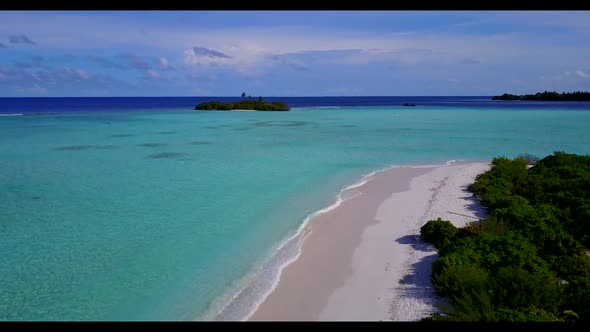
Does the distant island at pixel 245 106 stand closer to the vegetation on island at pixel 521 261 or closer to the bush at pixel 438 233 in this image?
the vegetation on island at pixel 521 261

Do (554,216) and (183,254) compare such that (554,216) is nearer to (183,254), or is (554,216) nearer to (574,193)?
(574,193)

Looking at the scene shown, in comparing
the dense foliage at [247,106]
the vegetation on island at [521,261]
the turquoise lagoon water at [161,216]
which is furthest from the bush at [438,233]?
the dense foliage at [247,106]

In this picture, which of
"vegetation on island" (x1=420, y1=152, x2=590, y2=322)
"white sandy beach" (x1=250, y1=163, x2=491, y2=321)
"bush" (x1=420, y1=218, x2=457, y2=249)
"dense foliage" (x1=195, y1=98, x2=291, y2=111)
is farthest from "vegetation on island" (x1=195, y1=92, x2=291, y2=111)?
"bush" (x1=420, y1=218, x2=457, y2=249)

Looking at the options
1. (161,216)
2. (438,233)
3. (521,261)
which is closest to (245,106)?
(161,216)

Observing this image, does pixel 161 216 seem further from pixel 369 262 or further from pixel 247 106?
pixel 247 106

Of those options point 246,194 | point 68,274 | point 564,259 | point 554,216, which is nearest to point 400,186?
point 246,194
